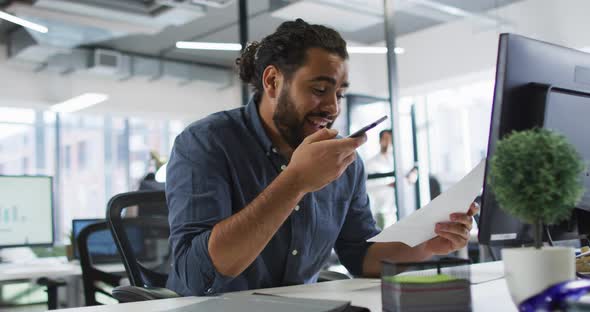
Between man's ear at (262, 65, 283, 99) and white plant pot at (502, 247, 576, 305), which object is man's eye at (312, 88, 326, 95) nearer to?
man's ear at (262, 65, 283, 99)

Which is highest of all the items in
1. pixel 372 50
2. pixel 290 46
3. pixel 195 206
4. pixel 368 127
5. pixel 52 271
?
pixel 372 50

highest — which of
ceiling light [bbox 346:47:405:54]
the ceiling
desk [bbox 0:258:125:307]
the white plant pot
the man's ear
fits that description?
the ceiling

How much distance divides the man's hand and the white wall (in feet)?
15.3

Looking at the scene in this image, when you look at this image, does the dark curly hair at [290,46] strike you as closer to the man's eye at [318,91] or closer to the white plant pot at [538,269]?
the man's eye at [318,91]

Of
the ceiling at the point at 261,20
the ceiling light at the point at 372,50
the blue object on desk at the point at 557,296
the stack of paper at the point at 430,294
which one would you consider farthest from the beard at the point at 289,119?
the ceiling light at the point at 372,50

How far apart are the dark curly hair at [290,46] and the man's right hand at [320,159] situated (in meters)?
0.38

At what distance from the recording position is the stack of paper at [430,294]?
2.49 ft

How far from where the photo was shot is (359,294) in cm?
113

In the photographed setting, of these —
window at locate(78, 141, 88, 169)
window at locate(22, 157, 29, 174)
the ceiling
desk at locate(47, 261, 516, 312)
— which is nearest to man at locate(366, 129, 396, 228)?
the ceiling

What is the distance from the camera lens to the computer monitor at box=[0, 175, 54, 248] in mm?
3031

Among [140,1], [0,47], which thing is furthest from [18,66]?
[140,1]

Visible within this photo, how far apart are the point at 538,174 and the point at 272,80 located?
966mm

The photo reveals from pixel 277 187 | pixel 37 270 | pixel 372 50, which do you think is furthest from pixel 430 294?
pixel 372 50

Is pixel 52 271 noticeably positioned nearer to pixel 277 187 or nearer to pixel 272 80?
pixel 272 80
